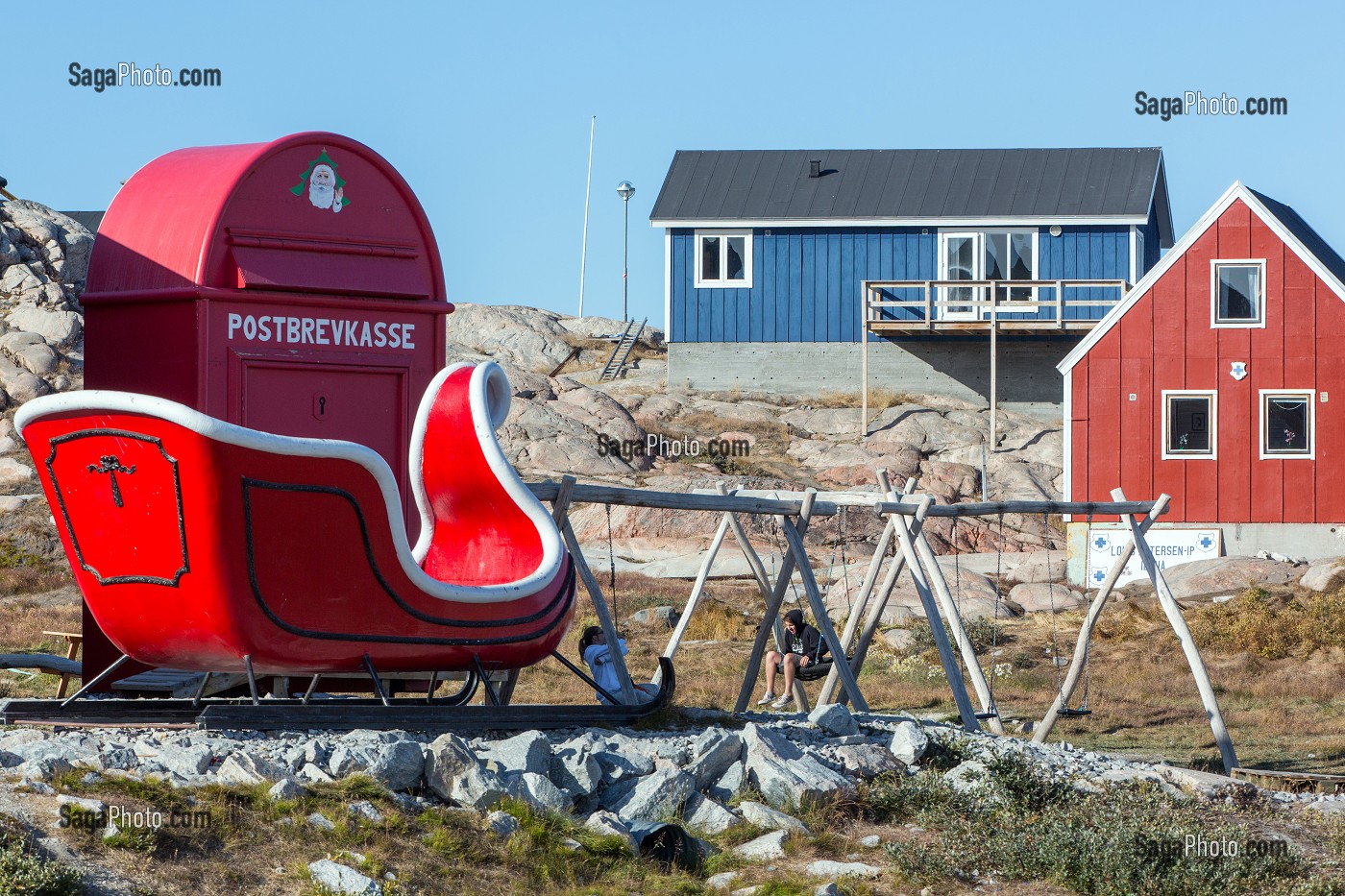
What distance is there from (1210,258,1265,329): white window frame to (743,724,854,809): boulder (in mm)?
21459

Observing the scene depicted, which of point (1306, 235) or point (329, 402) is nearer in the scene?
point (329, 402)

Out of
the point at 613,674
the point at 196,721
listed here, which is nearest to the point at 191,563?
the point at 196,721

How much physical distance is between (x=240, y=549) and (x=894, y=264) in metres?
32.6

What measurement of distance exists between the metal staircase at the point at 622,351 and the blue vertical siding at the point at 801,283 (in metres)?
4.70

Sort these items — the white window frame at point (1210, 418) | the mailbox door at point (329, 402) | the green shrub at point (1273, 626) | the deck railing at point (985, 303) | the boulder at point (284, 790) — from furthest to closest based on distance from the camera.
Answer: the deck railing at point (985, 303) → the white window frame at point (1210, 418) → the green shrub at point (1273, 626) → the mailbox door at point (329, 402) → the boulder at point (284, 790)

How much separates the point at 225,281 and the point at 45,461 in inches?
85.9

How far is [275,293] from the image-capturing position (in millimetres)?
9898

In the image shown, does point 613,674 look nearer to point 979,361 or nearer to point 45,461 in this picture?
point 45,461

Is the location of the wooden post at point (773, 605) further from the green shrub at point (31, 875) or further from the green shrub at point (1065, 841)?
the green shrub at point (31, 875)

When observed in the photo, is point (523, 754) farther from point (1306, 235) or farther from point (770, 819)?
point (1306, 235)

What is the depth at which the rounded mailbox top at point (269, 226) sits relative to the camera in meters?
9.80

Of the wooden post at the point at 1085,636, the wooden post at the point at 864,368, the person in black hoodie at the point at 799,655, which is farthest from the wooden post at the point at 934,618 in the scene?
the wooden post at the point at 864,368

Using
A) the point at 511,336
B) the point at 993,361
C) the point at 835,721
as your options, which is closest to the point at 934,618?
the point at 835,721

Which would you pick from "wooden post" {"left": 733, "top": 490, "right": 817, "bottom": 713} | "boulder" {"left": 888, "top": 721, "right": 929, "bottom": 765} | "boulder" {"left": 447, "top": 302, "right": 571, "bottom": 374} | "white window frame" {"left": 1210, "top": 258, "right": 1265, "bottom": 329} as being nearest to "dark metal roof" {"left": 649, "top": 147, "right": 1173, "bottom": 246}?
"boulder" {"left": 447, "top": 302, "right": 571, "bottom": 374}
